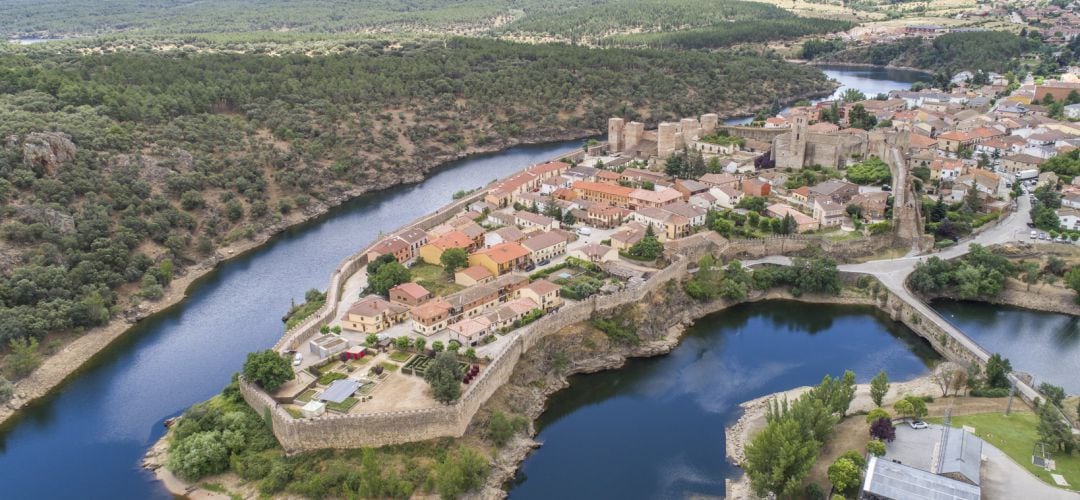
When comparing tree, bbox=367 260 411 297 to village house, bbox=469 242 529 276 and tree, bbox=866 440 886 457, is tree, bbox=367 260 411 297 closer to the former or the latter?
village house, bbox=469 242 529 276

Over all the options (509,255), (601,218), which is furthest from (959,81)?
(509,255)

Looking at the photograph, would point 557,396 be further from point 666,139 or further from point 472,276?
point 666,139

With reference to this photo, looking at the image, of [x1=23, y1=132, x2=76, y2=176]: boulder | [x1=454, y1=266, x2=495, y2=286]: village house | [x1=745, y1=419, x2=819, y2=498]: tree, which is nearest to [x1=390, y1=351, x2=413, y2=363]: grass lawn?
[x1=454, y1=266, x2=495, y2=286]: village house

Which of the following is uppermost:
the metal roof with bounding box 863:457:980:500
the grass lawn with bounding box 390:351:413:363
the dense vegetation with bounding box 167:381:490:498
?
the grass lawn with bounding box 390:351:413:363

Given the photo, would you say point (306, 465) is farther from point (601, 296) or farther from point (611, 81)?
point (611, 81)

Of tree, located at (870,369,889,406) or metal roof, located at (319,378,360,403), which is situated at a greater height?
metal roof, located at (319,378,360,403)

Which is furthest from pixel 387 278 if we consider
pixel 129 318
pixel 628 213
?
pixel 628 213
